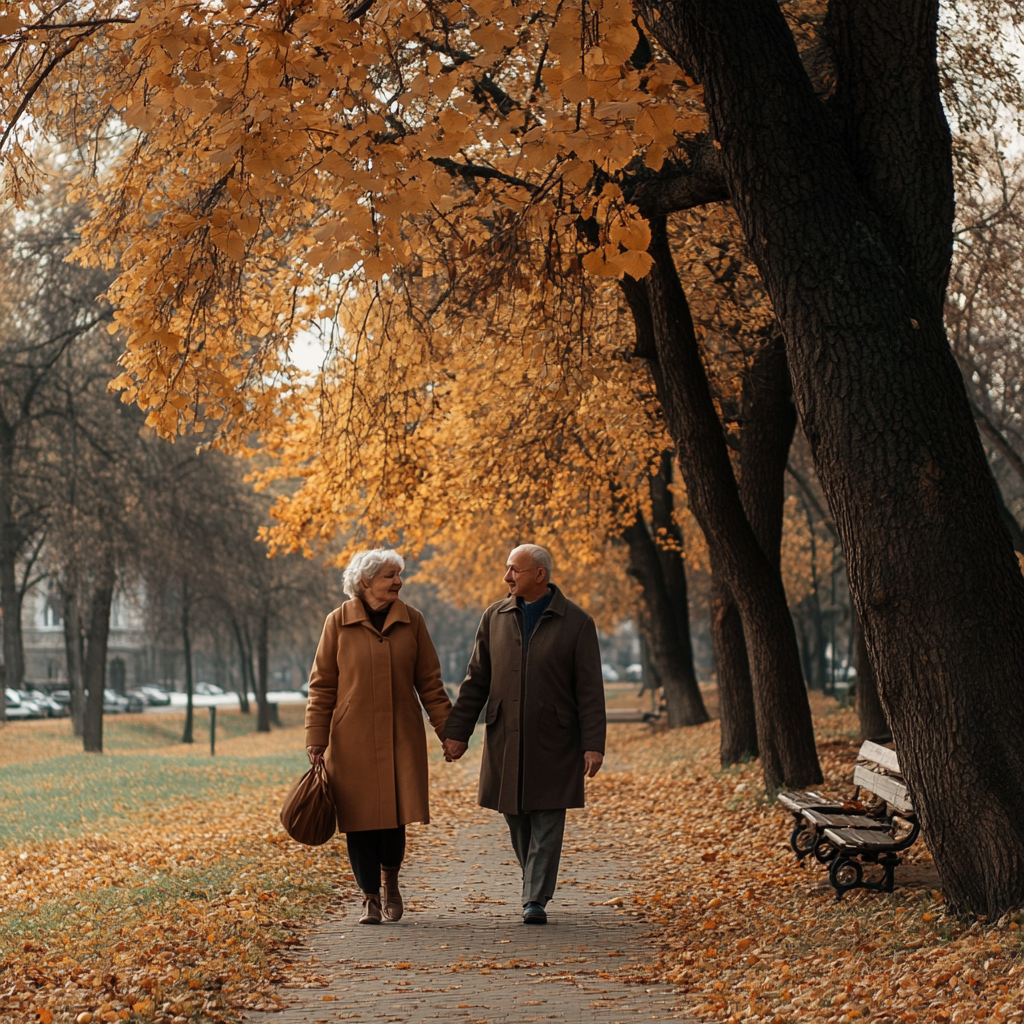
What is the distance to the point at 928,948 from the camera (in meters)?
5.40

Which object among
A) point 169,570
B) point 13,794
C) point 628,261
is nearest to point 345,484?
point 13,794

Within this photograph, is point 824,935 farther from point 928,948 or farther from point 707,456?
point 707,456

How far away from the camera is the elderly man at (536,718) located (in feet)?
21.5

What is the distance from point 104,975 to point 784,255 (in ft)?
15.4

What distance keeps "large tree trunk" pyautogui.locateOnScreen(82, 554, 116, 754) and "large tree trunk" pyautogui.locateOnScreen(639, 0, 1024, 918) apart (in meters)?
19.7

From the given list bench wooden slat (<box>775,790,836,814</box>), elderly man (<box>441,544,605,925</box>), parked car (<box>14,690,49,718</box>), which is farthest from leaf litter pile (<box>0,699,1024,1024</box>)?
parked car (<box>14,690,49,718</box>)

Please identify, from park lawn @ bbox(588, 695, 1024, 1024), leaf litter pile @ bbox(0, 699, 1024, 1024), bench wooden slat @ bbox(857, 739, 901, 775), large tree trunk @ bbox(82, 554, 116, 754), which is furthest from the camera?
large tree trunk @ bbox(82, 554, 116, 754)

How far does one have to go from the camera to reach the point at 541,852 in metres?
6.61

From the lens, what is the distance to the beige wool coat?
6477 mm

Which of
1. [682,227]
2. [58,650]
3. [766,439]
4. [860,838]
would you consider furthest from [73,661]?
[58,650]

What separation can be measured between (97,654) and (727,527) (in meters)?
19.2

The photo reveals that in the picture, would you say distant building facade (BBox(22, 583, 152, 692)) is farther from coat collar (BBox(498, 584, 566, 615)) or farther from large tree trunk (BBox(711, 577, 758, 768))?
coat collar (BBox(498, 584, 566, 615))

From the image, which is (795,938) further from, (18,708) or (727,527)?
(18,708)

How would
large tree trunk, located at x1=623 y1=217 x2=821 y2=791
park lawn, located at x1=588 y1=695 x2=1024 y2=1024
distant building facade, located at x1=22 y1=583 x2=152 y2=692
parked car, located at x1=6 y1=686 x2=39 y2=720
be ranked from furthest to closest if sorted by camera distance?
1. distant building facade, located at x1=22 y1=583 x2=152 y2=692
2. parked car, located at x1=6 y1=686 x2=39 y2=720
3. large tree trunk, located at x1=623 y1=217 x2=821 y2=791
4. park lawn, located at x1=588 y1=695 x2=1024 y2=1024
